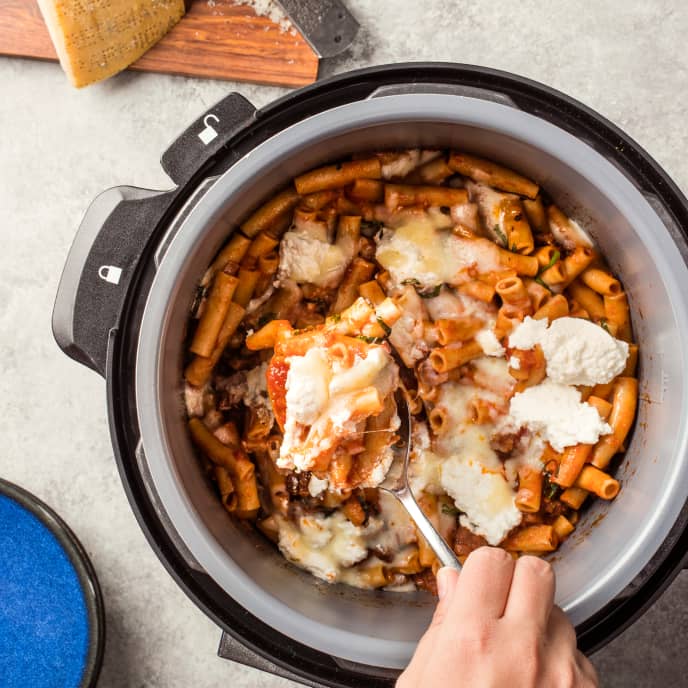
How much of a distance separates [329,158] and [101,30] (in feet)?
2.28

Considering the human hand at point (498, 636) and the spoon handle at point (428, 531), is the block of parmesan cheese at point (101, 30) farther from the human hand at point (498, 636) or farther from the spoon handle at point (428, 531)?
the human hand at point (498, 636)

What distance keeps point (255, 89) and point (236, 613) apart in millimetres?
1137

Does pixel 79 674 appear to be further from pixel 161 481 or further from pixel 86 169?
pixel 86 169

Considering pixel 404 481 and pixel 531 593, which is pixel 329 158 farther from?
pixel 531 593

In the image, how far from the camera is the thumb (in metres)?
1.03

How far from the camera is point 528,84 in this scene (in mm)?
1307

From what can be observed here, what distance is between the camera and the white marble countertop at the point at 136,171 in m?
1.72

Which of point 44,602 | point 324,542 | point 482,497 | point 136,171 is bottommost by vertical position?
point 44,602

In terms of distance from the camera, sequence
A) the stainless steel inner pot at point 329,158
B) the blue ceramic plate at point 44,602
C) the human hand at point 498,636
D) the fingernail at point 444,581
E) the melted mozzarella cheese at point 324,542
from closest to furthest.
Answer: the human hand at point 498,636
the fingernail at point 444,581
the stainless steel inner pot at point 329,158
the melted mozzarella cheese at point 324,542
the blue ceramic plate at point 44,602

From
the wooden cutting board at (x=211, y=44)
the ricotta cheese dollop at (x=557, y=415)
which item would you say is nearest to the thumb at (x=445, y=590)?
the ricotta cheese dollop at (x=557, y=415)

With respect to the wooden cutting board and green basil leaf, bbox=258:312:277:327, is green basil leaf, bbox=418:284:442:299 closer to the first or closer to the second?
green basil leaf, bbox=258:312:277:327

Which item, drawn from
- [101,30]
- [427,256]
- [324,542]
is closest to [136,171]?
[101,30]

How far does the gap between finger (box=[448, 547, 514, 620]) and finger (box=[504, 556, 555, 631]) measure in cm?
1

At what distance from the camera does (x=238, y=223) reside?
54.1 inches
